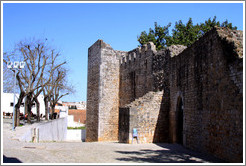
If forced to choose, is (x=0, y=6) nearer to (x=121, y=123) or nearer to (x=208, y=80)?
(x=208, y=80)

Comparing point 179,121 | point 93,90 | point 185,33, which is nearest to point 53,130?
point 93,90

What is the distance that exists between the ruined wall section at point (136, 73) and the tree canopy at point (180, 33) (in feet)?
44.1

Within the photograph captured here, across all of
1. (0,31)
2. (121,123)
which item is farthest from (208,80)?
(0,31)

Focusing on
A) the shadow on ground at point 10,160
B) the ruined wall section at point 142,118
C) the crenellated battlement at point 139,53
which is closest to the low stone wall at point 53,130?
the ruined wall section at point 142,118

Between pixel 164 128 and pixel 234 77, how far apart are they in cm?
730

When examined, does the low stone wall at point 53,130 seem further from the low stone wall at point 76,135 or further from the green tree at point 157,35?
the green tree at point 157,35

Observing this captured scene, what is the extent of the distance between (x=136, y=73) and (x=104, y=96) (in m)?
3.33

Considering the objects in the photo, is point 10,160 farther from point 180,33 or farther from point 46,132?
point 180,33

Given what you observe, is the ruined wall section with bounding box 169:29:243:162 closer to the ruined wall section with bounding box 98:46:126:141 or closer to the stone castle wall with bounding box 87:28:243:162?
the stone castle wall with bounding box 87:28:243:162

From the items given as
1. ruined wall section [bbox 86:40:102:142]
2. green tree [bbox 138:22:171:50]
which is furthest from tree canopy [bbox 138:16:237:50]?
ruined wall section [bbox 86:40:102:142]

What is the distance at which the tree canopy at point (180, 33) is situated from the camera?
3406 cm

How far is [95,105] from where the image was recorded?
22078mm

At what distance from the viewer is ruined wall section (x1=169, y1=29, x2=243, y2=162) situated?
26.9 feet

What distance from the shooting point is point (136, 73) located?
65.1 ft
